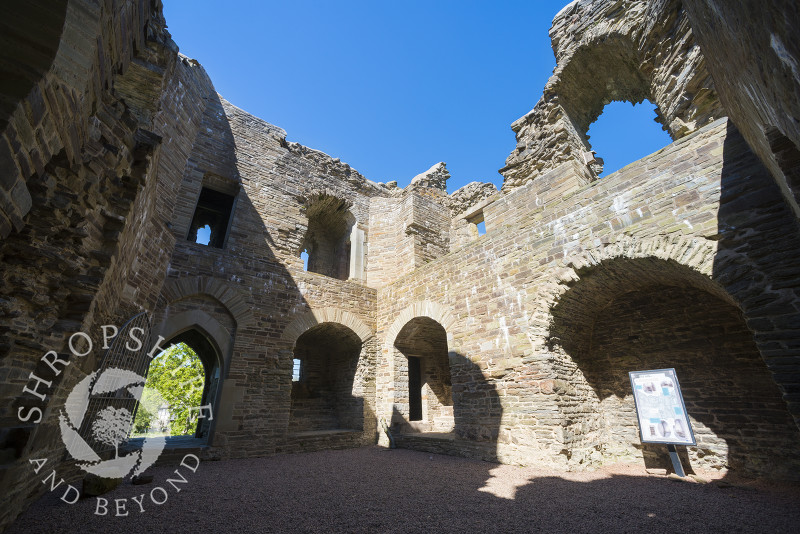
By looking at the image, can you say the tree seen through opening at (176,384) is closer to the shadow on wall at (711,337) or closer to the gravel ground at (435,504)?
the gravel ground at (435,504)

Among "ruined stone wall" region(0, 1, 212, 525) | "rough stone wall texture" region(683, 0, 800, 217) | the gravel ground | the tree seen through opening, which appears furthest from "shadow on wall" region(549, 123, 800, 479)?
the tree seen through opening

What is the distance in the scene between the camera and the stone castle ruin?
8.26 feet

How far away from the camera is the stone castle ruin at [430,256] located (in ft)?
8.26

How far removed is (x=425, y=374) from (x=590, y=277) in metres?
5.23

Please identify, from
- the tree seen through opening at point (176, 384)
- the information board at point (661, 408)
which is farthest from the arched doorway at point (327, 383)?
the tree seen through opening at point (176, 384)

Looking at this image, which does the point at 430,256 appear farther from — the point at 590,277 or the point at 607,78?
the point at 607,78

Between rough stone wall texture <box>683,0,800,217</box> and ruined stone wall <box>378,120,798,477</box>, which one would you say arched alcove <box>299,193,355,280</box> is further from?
rough stone wall texture <box>683,0,800,217</box>

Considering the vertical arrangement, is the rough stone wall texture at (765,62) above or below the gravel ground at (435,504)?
above

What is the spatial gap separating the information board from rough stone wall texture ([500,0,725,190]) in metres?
4.19

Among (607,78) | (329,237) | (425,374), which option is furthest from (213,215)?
(607,78)

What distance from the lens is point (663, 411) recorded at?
452 centimetres

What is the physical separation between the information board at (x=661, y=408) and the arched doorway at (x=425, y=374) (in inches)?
172

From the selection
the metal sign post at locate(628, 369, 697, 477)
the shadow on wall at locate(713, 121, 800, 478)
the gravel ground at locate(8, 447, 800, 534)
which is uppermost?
the shadow on wall at locate(713, 121, 800, 478)

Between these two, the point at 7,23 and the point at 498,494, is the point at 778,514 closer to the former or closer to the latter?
the point at 498,494
